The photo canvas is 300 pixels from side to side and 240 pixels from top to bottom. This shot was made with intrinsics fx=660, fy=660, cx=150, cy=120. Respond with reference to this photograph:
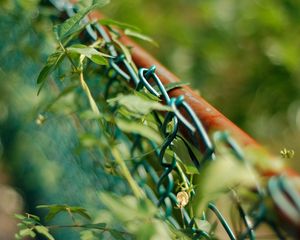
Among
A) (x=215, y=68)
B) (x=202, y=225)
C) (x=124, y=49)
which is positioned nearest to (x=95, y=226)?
(x=202, y=225)

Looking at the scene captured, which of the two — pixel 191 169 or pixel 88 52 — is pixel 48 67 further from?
pixel 191 169

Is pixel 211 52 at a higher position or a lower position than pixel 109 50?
lower

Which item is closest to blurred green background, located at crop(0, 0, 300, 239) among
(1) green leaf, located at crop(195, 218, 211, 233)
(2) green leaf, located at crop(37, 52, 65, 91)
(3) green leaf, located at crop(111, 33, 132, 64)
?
(3) green leaf, located at crop(111, 33, 132, 64)

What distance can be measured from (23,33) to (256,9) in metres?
1.19

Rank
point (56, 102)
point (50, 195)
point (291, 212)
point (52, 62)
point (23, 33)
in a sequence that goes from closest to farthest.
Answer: point (291, 212) < point (52, 62) < point (56, 102) < point (23, 33) < point (50, 195)

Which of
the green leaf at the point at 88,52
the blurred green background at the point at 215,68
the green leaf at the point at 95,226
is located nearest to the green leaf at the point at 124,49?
the green leaf at the point at 88,52

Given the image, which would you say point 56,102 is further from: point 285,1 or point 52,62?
point 285,1

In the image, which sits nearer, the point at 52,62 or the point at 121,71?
the point at 52,62

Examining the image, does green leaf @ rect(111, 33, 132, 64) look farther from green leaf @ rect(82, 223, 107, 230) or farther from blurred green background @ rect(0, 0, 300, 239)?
blurred green background @ rect(0, 0, 300, 239)

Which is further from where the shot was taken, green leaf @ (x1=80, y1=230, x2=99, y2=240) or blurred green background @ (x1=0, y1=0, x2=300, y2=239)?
blurred green background @ (x1=0, y1=0, x2=300, y2=239)

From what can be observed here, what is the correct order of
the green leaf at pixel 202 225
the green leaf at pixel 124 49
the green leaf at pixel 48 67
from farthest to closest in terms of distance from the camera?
1. the green leaf at pixel 124 49
2. the green leaf at pixel 48 67
3. the green leaf at pixel 202 225

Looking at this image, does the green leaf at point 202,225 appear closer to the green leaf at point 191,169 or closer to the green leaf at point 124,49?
the green leaf at point 191,169

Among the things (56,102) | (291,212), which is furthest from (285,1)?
(291,212)

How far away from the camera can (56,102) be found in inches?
49.2
